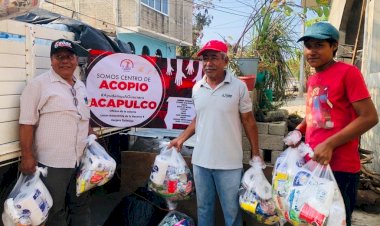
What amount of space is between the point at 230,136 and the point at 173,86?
105 cm

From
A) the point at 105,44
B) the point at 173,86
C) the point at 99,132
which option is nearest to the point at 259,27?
the point at 173,86

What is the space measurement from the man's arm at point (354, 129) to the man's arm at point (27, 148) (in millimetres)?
2059

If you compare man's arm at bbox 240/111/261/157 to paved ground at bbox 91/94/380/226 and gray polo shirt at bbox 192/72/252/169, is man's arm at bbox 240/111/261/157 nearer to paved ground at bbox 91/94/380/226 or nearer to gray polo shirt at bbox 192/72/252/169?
gray polo shirt at bbox 192/72/252/169

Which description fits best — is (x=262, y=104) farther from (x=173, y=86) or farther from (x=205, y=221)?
(x=205, y=221)

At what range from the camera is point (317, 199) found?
208 centimetres

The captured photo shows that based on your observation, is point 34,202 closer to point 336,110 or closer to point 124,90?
point 124,90

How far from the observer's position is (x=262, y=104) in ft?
13.8

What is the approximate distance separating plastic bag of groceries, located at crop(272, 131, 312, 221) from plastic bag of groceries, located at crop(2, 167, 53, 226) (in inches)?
67.5

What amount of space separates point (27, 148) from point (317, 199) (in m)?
2.08

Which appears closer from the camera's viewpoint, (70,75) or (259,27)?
(70,75)

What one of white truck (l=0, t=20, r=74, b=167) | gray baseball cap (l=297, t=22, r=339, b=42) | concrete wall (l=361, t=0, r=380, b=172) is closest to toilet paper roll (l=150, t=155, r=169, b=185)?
white truck (l=0, t=20, r=74, b=167)

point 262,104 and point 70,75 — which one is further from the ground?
point 70,75

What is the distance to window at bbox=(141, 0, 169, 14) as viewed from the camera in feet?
55.3

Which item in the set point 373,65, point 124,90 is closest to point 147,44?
point 373,65
